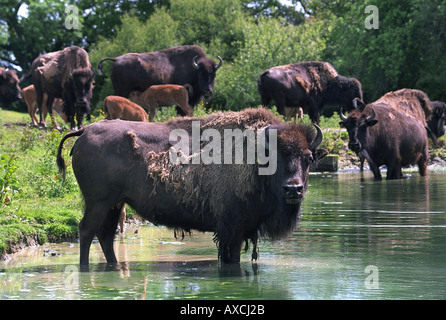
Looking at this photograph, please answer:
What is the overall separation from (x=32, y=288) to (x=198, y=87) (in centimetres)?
1557

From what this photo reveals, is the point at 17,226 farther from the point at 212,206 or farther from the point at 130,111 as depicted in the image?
the point at 130,111

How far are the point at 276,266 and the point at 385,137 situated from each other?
12.1 m

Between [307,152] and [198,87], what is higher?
[198,87]

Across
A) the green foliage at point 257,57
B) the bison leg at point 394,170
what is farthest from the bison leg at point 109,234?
the green foliage at point 257,57

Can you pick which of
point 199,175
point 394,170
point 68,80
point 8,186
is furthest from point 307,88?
point 199,175

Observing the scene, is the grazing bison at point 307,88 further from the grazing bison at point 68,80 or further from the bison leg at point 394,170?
the grazing bison at point 68,80

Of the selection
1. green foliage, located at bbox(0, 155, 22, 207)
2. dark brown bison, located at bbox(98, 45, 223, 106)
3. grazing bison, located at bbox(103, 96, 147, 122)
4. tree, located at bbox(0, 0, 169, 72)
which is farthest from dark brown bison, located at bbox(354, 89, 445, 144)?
tree, located at bbox(0, 0, 169, 72)

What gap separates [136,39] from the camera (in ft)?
151

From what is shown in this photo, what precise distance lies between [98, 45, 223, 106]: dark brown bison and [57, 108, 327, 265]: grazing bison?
12.1 meters

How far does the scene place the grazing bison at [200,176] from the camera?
926cm

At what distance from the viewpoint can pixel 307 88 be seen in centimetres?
2489
